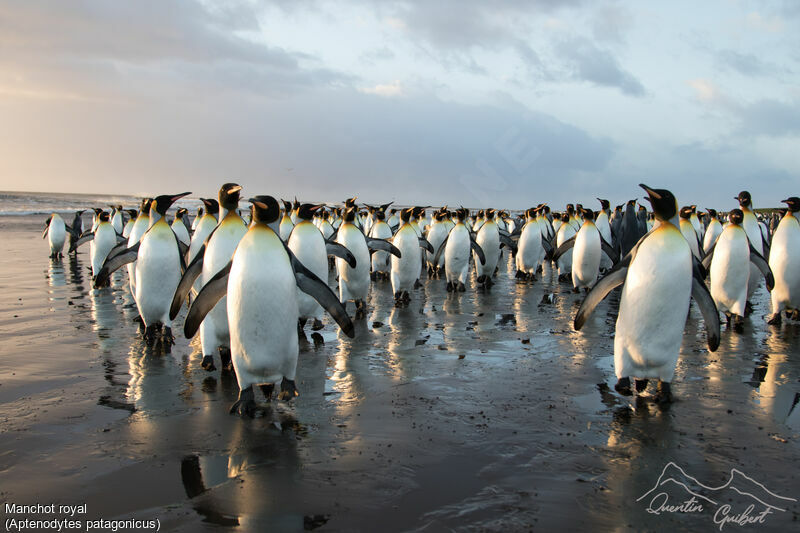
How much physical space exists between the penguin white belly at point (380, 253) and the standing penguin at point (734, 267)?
7.70m

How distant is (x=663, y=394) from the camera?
190 inches

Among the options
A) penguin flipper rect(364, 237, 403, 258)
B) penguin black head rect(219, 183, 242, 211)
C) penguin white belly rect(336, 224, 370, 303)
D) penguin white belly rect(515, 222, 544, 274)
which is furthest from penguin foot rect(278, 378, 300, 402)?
penguin white belly rect(515, 222, 544, 274)

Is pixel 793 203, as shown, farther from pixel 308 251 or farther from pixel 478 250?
pixel 308 251

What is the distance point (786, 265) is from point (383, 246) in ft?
20.2

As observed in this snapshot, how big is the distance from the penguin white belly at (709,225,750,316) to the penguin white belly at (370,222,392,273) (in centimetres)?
770

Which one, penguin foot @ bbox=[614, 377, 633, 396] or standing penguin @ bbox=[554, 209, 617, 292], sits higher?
standing penguin @ bbox=[554, 209, 617, 292]

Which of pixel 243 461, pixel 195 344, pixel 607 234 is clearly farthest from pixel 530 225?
pixel 243 461

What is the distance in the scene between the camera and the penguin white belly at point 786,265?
823cm

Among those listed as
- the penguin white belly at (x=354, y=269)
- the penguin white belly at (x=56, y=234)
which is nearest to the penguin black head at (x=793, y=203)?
the penguin white belly at (x=354, y=269)

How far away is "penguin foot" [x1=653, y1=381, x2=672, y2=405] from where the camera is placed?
4.83 m

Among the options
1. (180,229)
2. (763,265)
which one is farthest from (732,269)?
(180,229)

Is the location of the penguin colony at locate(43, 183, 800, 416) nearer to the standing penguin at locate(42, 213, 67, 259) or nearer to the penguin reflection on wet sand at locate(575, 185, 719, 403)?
the penguin reflection on wet sand at locate(575, 185, 719, 403)

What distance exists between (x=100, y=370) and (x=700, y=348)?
6.85 metres

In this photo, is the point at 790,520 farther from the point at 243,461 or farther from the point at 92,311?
the point at 92,311
